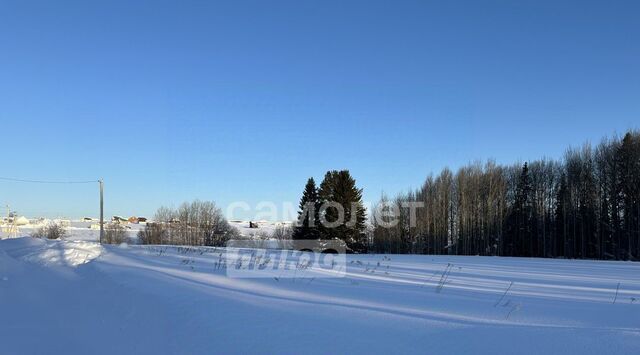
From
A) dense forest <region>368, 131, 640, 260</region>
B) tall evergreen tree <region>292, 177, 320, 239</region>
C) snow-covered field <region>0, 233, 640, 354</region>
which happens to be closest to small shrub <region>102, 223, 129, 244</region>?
tall evergreen tree <region>292, 177, 320, 239</region>

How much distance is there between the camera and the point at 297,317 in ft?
13.7

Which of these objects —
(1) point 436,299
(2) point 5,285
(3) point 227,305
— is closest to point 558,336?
(1) point 436,299

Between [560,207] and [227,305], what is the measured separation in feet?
148

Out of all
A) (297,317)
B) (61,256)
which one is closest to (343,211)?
(61,256)

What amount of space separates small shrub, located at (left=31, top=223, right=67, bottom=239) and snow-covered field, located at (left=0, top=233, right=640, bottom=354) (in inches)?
2389

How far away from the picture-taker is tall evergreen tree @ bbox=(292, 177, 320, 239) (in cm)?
4672

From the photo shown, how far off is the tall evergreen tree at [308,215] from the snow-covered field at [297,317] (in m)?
39.3

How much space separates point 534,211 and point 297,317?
4606 cm

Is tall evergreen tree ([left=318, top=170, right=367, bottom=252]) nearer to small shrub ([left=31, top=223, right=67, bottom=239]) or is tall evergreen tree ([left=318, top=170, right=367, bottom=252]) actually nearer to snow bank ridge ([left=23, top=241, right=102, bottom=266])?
snow bank ridge ([left=23, top=241, right=102, bottom=266])

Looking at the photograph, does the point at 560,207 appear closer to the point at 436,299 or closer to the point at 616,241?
the point at 616,241

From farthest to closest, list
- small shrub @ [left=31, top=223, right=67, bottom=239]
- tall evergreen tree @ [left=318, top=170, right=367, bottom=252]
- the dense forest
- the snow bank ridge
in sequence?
small shrub @ [left=31, top=223, right=67, bottom=239], tall evergreen tree @ [left=318, top=170, right=367, bottom=252], the dense forest, the snow bank ridge

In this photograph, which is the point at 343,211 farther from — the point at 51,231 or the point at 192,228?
the point at 51,231

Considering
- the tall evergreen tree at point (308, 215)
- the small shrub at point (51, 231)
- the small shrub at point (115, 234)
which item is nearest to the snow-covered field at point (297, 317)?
the tall evergreen tree at point (308, 215)

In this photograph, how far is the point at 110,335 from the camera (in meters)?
4.36
